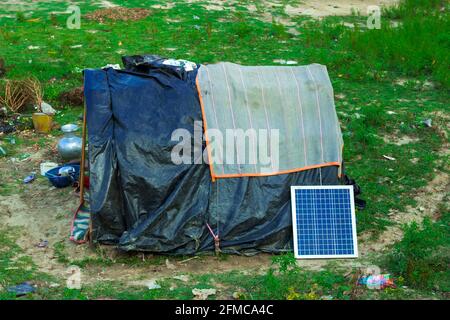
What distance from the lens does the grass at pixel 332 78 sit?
6.61 metres

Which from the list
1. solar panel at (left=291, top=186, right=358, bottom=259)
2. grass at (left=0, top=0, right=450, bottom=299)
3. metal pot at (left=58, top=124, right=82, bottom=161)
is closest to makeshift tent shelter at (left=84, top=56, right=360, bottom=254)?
solar panel at (left=291, top=186, right=358, bottom=259)

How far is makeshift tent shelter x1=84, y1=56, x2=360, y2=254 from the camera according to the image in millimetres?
7203

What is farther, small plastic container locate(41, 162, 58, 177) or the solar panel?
small plastic container locate(41, 162, 58, 177)

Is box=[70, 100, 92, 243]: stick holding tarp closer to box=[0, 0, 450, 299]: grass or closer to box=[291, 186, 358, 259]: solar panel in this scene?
box=[0, 0, 450, 299]: grass

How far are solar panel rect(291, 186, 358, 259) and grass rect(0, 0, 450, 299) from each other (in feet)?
1.15

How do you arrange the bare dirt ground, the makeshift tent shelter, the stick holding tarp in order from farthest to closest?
the stick holding tarp < the makeshift tent shelter < the bare dirt ground

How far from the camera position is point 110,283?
667 centimetres

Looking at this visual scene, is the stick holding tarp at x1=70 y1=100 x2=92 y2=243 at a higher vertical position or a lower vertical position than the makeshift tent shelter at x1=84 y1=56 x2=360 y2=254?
lower

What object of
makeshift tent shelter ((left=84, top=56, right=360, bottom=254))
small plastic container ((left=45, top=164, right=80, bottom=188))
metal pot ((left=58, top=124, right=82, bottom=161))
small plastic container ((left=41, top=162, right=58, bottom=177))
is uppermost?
makeshift tent shelter ((left=84, top=56, right=360, bottom=254))

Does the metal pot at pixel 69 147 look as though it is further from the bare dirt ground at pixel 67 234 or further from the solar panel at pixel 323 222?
the solar panel at pixel 323 222

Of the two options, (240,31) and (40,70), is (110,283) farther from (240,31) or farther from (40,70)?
(240,31)

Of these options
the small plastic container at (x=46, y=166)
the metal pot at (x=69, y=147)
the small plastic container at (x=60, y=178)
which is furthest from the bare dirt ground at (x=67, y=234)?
the metal pot at (x=69, y=147)

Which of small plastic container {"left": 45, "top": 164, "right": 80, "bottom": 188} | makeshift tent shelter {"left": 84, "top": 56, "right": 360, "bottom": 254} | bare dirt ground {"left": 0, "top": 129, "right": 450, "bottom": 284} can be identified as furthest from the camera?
small plastic container {"left": 45, "top": 164, "right": 80, "bottom": 188}

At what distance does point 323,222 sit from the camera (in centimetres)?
742
